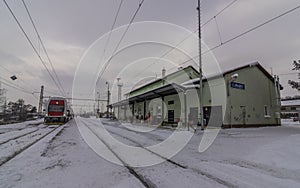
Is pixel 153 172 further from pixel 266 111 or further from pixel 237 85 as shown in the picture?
pixel 266 111

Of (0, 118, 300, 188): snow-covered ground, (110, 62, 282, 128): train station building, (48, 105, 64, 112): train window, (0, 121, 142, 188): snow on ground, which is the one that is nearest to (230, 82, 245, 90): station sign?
(110, 62, 282, 128): train station building

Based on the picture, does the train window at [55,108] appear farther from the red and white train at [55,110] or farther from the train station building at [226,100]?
the train station building at [226,100]

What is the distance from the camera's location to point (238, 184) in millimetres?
3191

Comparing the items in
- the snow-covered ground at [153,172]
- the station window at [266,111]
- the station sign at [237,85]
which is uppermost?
the station sign at [237,85]

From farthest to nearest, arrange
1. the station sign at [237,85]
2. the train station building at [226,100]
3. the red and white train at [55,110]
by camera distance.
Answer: the red and white train at [55,110], the station sign at [237,85], the train station building at [226,100]

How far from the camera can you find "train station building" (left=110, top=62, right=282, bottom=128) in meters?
15.7

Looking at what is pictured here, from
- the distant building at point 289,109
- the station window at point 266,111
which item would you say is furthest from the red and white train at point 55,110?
the distant building at point 289,109

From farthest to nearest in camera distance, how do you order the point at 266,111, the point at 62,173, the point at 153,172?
1. the point at 266,111
2. the point at 153,172
3. the point at 62,173

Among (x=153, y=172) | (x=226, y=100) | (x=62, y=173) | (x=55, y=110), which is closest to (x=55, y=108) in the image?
(x=55, y=110)

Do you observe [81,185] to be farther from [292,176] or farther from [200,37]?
[200,37]

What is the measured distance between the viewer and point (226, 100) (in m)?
15.5

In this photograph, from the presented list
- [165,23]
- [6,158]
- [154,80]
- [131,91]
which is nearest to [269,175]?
[6,158]

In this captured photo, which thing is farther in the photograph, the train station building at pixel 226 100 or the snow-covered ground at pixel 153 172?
the train station building at pixel 226 100

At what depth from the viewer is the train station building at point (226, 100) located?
1571cm
